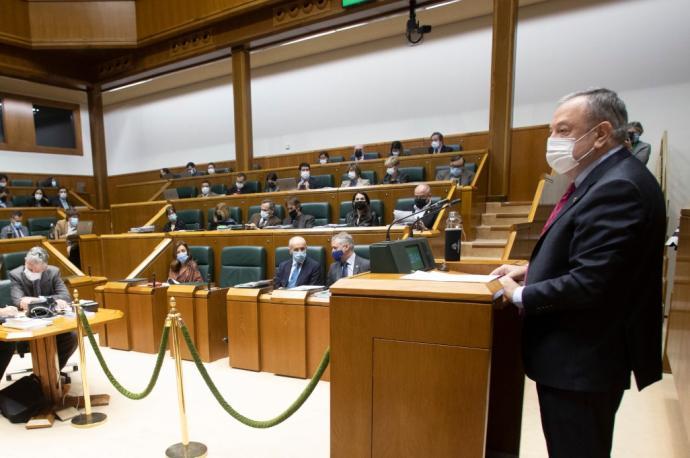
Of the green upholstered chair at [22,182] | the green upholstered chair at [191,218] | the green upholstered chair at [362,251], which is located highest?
the green upholstered chair at [22,182]

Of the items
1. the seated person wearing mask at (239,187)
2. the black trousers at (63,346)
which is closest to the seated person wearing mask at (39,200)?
the seated person wearing mask at (239,187)

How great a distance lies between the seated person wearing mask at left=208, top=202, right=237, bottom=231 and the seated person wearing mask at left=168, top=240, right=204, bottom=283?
909 millimetres

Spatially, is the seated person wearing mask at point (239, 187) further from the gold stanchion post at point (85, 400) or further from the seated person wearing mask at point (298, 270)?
the gold stanchion post at point (85, 400)

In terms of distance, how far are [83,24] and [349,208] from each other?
6888 millimetres

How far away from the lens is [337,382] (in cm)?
104

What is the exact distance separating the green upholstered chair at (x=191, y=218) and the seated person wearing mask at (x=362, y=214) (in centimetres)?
237

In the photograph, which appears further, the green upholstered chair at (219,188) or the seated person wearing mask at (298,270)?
the green upholstered chair at (219,188)

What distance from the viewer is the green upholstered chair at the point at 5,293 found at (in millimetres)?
2762

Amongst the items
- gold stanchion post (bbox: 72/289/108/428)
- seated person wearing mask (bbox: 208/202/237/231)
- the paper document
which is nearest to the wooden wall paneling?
seated person wearing mask (bbox: 208/202/237/231)

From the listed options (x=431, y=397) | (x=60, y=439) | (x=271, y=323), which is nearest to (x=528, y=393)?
(x=271, y=323)

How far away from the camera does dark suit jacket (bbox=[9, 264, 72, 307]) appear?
2.84 metres

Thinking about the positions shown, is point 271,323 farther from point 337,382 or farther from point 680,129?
point 680,129

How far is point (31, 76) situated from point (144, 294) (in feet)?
24.7

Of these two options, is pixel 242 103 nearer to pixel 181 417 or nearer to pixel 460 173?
pixel 460 173
